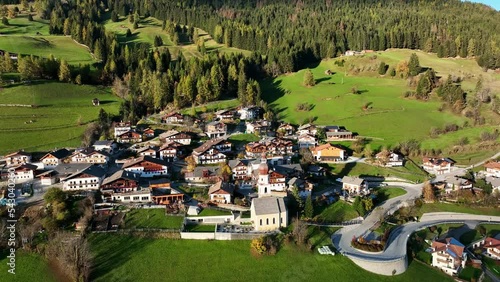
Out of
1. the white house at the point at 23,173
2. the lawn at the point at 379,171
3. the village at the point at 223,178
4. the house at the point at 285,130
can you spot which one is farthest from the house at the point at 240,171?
the white house at the point at 23,173

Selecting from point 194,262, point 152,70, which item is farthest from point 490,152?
point 152,70

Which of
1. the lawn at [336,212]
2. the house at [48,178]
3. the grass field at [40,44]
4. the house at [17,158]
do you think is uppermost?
the grass field at [40,44]

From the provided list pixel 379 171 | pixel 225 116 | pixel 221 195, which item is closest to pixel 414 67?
pixel 379 171

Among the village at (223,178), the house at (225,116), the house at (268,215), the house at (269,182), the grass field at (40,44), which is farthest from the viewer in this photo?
the grass field at (40,44)

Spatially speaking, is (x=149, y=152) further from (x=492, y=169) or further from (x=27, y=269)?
(x=492, y=169)

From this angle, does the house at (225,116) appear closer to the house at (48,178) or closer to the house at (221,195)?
the house at (221,195)

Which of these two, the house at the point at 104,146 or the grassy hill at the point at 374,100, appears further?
the grassy hill at the point at 374,100

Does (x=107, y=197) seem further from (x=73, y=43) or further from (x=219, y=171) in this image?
(x=73, y=43)
